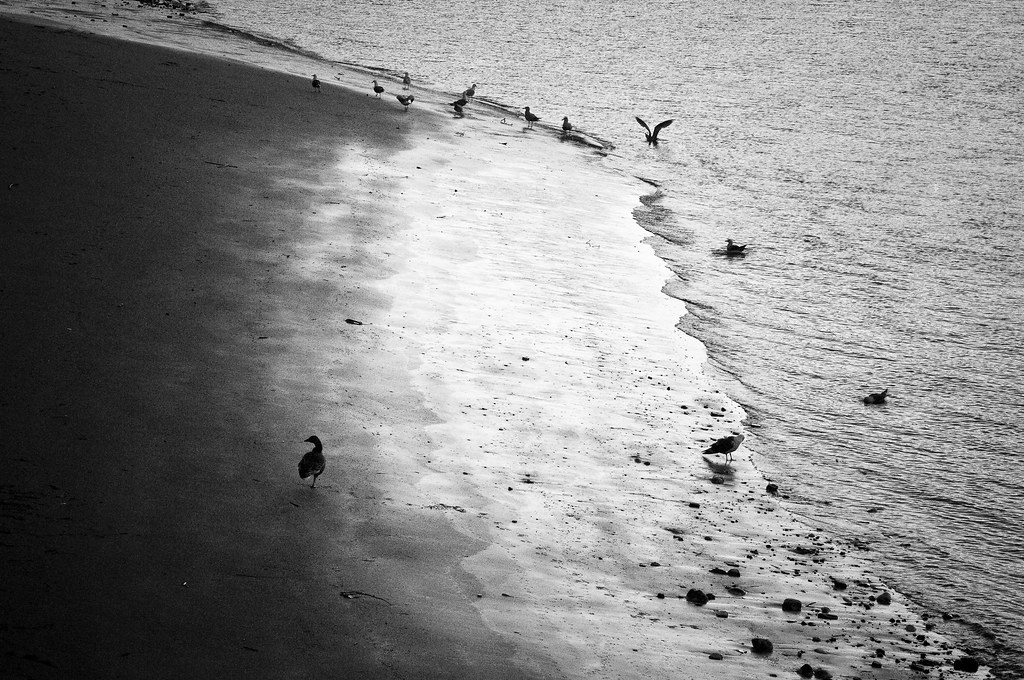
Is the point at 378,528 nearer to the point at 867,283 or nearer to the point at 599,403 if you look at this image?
the point at 599,403

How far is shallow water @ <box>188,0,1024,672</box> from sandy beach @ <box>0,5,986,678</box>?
0.65 metres

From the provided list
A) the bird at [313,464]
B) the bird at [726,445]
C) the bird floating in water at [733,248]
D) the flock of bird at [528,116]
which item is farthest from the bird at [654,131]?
the bird at [313,464]

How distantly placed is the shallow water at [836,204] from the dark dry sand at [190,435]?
3322 millimetres

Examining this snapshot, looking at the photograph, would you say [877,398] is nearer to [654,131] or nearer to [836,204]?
[836,204]

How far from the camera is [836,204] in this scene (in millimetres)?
14531

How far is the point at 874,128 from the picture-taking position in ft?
60.9

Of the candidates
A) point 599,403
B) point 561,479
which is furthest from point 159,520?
point 599,403

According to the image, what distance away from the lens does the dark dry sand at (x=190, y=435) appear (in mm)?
4609

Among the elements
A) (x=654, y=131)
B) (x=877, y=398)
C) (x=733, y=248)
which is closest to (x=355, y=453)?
(x=877, y=398)

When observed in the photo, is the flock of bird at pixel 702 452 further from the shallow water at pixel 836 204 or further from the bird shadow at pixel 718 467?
the shallow water at pixel 836 204

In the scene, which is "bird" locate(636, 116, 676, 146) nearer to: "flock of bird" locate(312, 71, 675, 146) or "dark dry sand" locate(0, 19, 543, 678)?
"flock of bird" locate(312, 71, 675, 146)

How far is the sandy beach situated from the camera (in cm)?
484

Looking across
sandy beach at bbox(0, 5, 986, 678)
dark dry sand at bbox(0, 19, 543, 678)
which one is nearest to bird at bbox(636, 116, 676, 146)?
sandy beach at bbox(0, 5, 986, 678)

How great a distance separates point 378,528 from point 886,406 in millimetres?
5189
